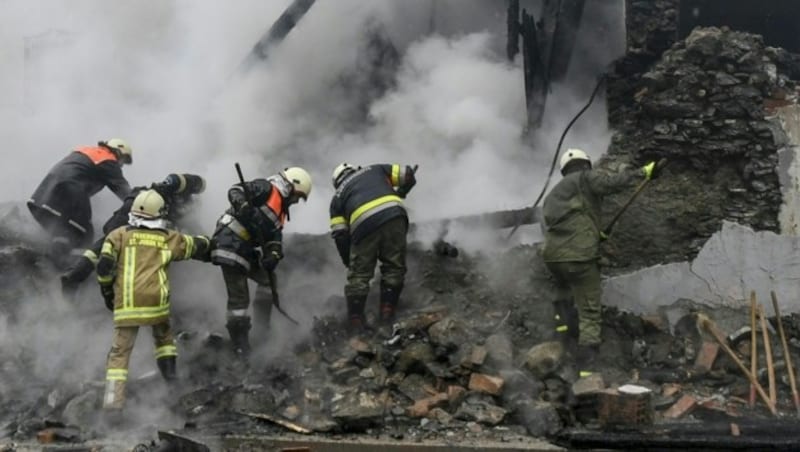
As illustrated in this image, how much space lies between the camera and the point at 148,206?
5836 millimetres

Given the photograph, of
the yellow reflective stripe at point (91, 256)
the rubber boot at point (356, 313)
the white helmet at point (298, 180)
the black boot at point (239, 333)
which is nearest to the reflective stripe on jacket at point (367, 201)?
the white helmet at point (298, 180)

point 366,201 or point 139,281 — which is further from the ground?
point 366,201

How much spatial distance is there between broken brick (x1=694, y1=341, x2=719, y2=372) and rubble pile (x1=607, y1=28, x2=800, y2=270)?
0.94m

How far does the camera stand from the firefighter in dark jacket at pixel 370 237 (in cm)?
619

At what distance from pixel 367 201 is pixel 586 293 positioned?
6.04 ft

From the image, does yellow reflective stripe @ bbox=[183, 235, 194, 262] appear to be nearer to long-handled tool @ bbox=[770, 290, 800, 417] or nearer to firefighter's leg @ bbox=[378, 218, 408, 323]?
firefighter's leg @ bbox=[378, 218, 408, 323]

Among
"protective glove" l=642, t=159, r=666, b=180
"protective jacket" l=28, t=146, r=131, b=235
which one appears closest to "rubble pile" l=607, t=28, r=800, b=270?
"protective glove" l=642, t=159, r=666, b=180

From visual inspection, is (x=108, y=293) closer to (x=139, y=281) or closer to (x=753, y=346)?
(x=139, y=281)

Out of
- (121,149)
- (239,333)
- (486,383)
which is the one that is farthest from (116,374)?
(121,149)

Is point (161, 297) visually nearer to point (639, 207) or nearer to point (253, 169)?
point (253, 169)

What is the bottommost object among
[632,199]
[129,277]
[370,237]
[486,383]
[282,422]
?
[282,422]

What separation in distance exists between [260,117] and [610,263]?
465cm

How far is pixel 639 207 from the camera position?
6508mm

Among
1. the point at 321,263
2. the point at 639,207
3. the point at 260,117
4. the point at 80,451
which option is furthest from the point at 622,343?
the point at 260,117
